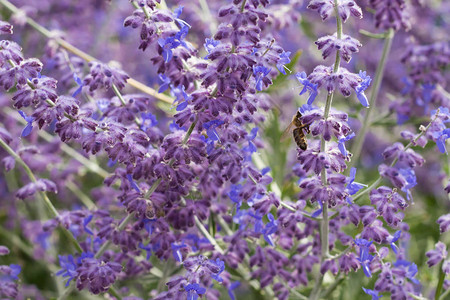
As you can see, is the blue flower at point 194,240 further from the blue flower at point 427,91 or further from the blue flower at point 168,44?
the blue flower at point 427,91

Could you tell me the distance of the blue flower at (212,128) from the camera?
2.08 m

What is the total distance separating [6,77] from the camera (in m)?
2.01

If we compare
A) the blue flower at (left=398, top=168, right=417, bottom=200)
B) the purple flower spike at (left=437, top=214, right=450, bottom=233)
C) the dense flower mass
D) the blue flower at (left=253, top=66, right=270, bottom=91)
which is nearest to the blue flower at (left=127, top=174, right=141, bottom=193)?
the dense flower mass

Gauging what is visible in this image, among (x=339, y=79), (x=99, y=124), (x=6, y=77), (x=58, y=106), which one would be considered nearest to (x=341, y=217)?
(x=339, y=79)

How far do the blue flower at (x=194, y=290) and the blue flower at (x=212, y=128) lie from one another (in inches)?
18.7

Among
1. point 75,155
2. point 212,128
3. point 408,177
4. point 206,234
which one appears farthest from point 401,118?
point 75,155

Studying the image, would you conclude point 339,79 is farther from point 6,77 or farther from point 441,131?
point 6,77

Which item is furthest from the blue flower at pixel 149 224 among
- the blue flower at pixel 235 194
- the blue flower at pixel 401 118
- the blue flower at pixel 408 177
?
the blue flower at pixel 401 118

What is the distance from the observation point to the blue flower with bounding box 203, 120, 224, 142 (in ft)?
6.83

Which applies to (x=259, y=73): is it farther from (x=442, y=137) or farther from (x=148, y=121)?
(x=442, y=137)

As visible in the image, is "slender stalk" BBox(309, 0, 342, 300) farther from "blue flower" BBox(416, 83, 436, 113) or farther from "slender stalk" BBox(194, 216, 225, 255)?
"blue flower" BBox(416, 83, 436, 113)

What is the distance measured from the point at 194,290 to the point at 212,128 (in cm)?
53

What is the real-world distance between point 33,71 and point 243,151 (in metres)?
0.78

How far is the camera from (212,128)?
2102mm
